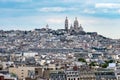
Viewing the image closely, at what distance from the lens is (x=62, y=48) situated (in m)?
180

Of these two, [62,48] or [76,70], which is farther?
[62,48]

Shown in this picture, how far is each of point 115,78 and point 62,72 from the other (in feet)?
13.5

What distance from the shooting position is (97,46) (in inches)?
7653

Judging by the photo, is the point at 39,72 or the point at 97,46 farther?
the point at 97,46

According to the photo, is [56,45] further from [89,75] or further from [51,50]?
[89,75]

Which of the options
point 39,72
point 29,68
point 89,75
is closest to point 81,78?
point 89,75

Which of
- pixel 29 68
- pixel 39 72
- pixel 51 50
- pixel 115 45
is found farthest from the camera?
pixel 115 45

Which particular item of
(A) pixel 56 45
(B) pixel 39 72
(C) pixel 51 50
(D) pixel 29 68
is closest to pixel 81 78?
(B) pixel 39 72

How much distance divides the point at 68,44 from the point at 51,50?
25.2 metres

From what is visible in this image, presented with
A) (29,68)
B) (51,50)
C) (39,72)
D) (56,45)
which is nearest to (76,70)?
(39,72)

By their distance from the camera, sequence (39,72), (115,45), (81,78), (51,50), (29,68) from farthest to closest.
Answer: (115,45), (51,50), (29,68), (39,72), (81,78)

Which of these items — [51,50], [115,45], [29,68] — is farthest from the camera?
[115,45]

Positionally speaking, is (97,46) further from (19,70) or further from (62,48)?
(19,70)

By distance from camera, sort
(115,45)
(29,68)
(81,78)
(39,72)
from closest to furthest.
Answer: (81,78) → (39,72) → (29,68) → (115,45)
